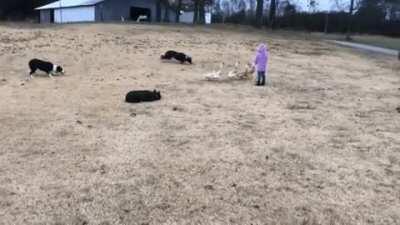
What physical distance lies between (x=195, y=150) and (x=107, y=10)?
4171 centimetres

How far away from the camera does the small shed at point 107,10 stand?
47500 millimetres

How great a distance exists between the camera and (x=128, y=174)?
6727mm

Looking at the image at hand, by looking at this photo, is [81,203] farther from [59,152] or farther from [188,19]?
[188,19]

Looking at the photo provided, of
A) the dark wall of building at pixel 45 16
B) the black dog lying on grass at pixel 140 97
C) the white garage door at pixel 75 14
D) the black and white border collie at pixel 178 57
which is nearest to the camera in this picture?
the black dog lying on grass at pixel 140 97

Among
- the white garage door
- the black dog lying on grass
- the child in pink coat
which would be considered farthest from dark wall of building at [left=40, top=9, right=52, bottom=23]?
the black dog lying on grass

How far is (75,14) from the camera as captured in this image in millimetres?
50281

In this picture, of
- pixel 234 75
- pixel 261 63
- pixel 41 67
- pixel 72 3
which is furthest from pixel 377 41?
pixel 72 3

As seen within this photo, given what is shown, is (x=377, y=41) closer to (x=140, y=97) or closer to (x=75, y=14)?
(x=75, y=14)

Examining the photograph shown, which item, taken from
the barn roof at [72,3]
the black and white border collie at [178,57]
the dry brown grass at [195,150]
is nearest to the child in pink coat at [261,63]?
the dry brown grass at [195,150]

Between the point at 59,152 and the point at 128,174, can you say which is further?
the point at 59,152

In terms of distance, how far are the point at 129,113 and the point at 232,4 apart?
165 feet

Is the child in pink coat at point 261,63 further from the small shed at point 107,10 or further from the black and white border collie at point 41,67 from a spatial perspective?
the small shed at point 107,10

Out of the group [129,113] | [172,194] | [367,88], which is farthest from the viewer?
[367,88]

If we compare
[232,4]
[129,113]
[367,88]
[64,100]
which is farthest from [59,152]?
[232,4]
